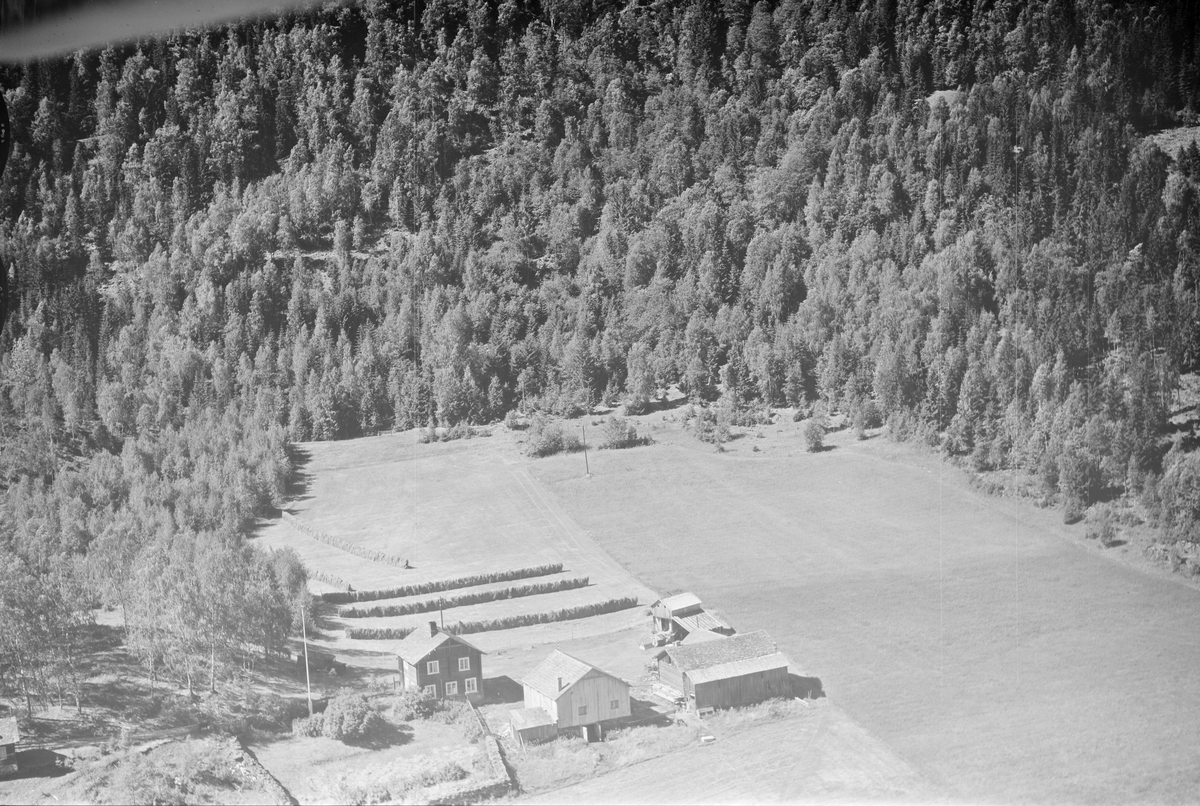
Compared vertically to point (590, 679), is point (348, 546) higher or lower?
higher

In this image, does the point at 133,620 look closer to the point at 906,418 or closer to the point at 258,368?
the point at 258,368

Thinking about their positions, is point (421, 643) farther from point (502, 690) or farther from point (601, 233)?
point (601, 233)

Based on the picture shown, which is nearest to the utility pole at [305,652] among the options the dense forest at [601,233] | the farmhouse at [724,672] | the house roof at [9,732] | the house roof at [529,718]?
the dense forest at [601,233]

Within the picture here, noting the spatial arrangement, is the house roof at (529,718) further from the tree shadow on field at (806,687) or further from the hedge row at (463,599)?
the tree shadow on field at (806,687)

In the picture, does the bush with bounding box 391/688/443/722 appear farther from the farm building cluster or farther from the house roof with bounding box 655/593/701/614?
the house roof with bounding box 655/593/701/614

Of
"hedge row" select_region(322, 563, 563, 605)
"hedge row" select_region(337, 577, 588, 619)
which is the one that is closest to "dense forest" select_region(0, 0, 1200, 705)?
"hedge row" select_region(322, 563, 563, 605)

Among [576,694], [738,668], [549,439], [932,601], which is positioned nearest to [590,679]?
[576,694]
